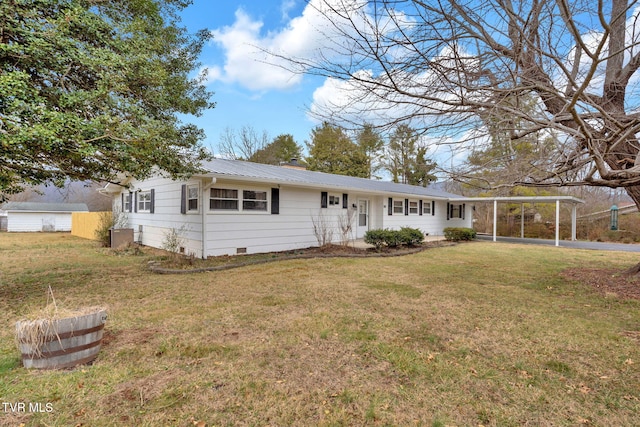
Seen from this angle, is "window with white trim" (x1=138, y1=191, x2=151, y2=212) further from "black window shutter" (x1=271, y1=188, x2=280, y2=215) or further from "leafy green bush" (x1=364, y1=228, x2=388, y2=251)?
"leafy green bush" (x1=364, y1=228, x2=388, y2=251)

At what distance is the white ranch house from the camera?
28.7ft

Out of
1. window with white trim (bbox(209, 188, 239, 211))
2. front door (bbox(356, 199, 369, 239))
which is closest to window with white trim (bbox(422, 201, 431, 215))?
front door (bbox(356, 199, 369, 239))

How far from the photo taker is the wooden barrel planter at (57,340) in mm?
2580

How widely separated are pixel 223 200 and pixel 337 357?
6847 mm

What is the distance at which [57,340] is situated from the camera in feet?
8.78

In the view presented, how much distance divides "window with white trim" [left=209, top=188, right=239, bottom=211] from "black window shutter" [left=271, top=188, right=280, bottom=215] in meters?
1.23

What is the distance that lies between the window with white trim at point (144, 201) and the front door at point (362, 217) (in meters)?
8.74

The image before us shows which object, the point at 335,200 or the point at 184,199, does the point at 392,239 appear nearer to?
the point at 335,200

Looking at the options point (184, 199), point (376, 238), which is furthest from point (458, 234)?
point (184, 199)

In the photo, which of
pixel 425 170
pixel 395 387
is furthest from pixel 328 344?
pixel 425 170

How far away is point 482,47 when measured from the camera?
3863 mm

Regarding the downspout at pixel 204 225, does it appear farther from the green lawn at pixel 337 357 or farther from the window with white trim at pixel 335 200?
the window with white trim at pixel 335 200

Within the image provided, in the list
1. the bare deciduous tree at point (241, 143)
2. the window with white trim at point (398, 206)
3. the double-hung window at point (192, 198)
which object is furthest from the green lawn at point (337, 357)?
the bare deciduous tree at point (241, 143)

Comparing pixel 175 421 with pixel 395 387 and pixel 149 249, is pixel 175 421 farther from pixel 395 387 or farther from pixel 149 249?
pixel 149 249
